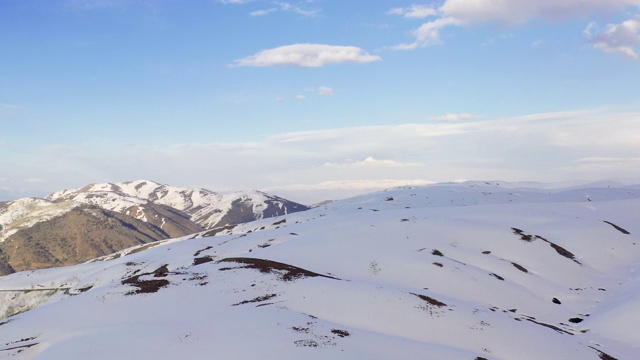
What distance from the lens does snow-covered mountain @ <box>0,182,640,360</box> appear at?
108 feet

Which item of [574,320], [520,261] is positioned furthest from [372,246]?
[574,320]

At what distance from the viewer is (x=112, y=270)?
118m

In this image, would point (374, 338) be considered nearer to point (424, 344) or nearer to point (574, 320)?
point (424, 344)

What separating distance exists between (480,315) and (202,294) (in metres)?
31.6

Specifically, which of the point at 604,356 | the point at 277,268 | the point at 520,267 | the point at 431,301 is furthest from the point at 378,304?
the point at 520,267

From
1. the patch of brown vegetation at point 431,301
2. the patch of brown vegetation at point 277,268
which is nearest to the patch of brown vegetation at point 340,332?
the patch of brown vegetation at point 431,301

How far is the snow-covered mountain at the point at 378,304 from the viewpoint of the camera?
3281 cm

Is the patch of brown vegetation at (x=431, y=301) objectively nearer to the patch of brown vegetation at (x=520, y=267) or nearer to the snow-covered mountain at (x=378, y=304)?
the snow-covered mountain at (x=378, y=304)

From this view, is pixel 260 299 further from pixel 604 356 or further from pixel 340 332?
pixel 604 356

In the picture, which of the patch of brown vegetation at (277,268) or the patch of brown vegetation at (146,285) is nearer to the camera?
the patch of brown vegetation at (146,285)

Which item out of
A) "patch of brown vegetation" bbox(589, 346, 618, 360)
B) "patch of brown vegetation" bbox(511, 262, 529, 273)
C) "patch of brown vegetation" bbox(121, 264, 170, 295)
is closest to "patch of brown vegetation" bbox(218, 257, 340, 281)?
"patch of brown vegetation" bbox(121, 264, 170, 295)

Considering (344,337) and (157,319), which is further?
(157,319)

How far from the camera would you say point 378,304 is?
4469cm

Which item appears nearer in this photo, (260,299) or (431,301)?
(260,299)
